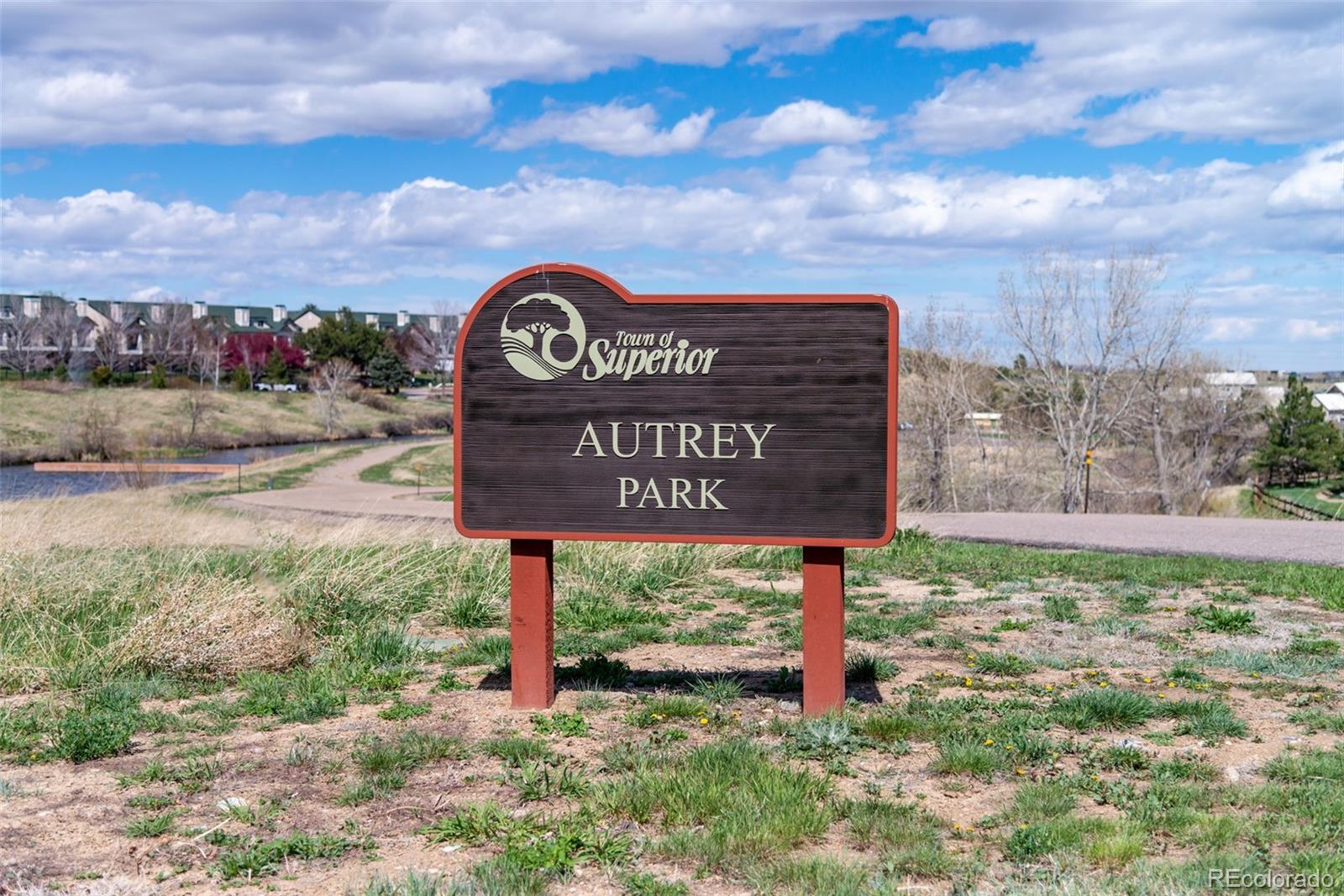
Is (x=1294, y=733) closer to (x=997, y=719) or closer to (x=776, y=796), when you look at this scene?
(x=997, y=719)

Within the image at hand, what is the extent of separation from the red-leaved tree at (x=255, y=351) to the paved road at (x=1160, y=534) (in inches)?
2712

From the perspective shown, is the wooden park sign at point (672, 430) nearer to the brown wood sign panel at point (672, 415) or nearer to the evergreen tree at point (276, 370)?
the brown wood sign panel at point (672, 415)

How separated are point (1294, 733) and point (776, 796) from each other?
2.83 meters

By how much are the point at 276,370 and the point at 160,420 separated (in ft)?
75.4

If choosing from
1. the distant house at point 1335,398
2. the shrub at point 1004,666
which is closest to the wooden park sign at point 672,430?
the shrub at point 1004,666

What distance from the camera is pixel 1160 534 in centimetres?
1695

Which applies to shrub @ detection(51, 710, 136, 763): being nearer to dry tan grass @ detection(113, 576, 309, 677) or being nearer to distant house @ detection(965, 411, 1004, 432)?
dry tan grass @ detection(113, 576, 309, 677)

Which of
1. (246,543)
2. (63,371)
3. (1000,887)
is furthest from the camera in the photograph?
(63,371)

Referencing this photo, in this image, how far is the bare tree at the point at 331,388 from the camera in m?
64.1

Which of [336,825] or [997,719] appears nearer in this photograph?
[336,825]

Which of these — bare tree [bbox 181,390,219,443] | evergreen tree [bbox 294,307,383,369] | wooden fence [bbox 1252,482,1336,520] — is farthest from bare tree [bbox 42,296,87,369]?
wooden fence [bbox 1252,482,1336,520]

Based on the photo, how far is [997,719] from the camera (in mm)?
5992

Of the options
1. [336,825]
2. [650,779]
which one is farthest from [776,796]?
[336,825]

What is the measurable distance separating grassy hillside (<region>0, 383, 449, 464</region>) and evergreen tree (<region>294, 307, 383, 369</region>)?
27.6 feet
